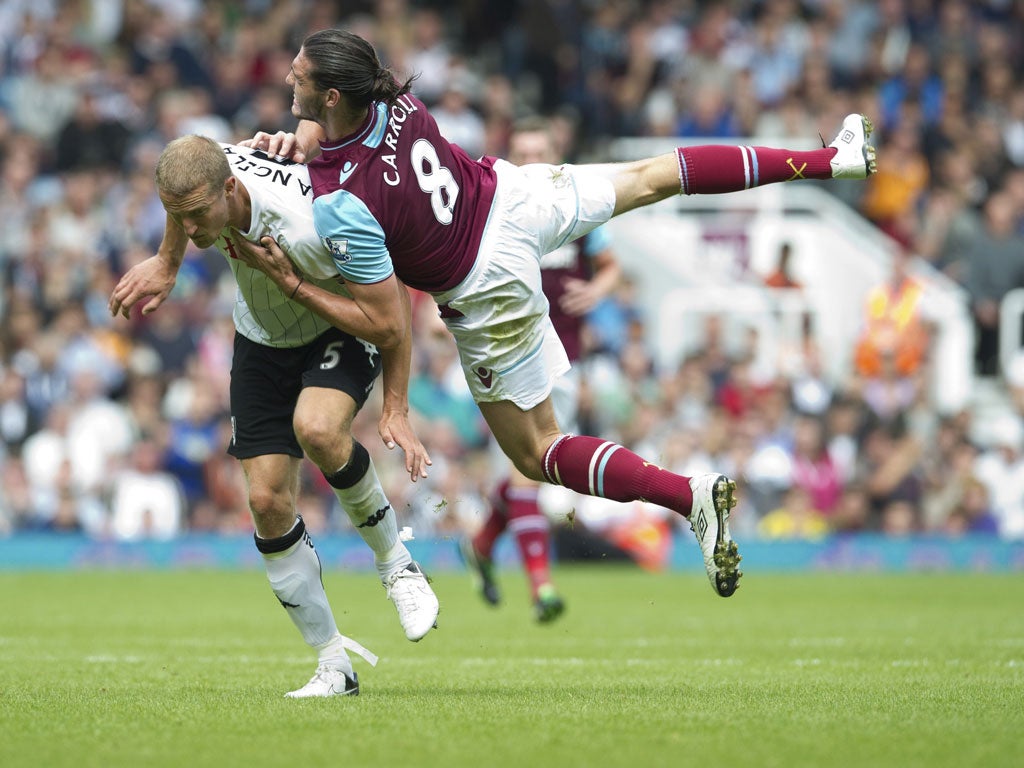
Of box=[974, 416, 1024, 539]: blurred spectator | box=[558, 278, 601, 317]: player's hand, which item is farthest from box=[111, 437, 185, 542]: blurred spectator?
box=[974, 416, 1024, 539]: blurred spectator

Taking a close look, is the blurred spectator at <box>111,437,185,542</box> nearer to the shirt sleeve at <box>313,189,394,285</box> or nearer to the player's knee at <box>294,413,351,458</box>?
the player's knee at <box>294,413,351,458</box>

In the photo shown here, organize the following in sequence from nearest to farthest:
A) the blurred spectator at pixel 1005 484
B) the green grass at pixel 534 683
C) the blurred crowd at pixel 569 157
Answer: the green grass at pixel 534 683 → the blurred crowd at pixel 569 157 → the blurred spectator at pixel 1005 484

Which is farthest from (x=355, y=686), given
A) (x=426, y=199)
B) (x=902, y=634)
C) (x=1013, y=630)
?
(x=1013, y=630)

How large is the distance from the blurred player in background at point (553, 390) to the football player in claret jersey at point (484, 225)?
9.63 feet

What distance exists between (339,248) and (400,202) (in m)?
0.34

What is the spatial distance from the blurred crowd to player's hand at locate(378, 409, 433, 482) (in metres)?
8.72

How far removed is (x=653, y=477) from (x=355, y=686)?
1.52 meters

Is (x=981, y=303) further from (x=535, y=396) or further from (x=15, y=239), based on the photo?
(x=535, y=396)

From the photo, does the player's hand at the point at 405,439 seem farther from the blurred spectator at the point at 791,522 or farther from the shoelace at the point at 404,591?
the blurred spectator at the point at 791,522

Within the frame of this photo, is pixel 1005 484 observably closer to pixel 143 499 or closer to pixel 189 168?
pixel 143 499

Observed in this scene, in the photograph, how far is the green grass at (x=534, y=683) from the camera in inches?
201

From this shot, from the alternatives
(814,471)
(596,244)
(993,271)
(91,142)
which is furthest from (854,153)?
(91,142)

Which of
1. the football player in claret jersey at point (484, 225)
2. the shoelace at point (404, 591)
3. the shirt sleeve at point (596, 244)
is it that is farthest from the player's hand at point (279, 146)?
the shirt sleeve at point (596, 244)

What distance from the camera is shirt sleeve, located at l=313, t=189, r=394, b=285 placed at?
6.25m
